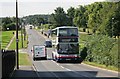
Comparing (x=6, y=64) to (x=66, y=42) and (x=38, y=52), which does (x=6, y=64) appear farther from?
(x=38, y=52)

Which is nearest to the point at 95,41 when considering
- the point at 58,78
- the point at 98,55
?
the point at 98,55

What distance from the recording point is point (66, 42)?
4394 cm

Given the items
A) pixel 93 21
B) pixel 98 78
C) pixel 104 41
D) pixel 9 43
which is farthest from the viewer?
pixel 93 21

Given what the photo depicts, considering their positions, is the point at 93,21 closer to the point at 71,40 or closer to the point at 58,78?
the point at 71,40

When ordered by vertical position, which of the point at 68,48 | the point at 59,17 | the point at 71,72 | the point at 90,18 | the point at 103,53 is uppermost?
the point at 90,18

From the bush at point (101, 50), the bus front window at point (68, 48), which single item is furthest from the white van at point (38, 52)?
the bus front window at point (68, 48)

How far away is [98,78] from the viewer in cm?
2614

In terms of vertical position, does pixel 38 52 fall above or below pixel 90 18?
below

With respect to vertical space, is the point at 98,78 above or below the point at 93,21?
below

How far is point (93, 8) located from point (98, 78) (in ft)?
220

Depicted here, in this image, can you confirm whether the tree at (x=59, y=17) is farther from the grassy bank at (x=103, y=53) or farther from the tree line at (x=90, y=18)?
the grassy bank at (x=103, y=53)

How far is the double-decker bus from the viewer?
142 ft

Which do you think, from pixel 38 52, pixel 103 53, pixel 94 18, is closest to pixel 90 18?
pixel 94 18

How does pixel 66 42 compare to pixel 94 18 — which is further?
pixel 94 18
